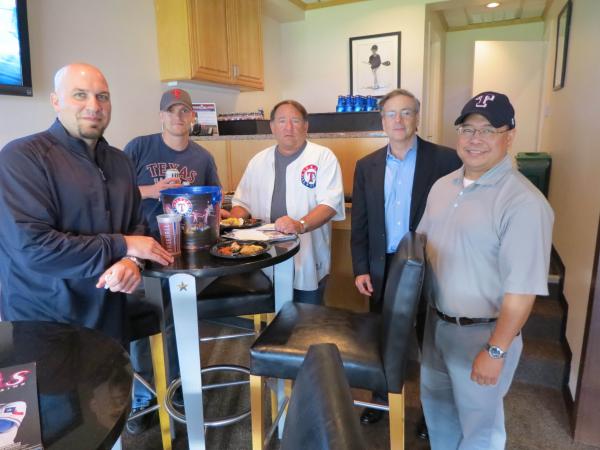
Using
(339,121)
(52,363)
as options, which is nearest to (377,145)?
(339,121)

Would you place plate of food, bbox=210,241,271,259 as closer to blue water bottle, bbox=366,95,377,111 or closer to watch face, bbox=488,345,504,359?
watch face, bbox=488,345,504,359

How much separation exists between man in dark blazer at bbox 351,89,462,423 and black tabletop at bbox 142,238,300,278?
1.94 ft

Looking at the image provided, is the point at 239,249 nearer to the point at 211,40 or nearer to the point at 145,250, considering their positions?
the point at 145,250

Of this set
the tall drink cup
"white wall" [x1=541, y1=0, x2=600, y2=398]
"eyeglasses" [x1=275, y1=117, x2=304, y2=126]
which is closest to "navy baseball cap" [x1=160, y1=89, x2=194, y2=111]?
"eyeglasses" [x1=275, y1=117, x2=304, y2=126]

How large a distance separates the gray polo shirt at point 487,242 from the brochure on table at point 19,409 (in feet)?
3.73

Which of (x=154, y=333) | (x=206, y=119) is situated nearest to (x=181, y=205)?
(x=154, y=333)

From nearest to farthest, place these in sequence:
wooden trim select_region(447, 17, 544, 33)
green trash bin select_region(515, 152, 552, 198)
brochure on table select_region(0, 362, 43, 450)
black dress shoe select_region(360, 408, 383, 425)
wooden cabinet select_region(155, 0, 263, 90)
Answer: brochure on table select_region(0, 362, 43, 450) → black dress shoe select_region(360, 408, 383, 425) → wooden cabinet select_region(155, 0, 263, 90) → green trash bin select_region(515, 152, 552, 198) → wooden trim select_region(447, 17, 544, 33)

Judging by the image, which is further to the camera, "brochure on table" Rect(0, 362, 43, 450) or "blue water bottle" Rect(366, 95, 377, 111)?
"blue water bottle" Rect(366, 95, 377, 111)

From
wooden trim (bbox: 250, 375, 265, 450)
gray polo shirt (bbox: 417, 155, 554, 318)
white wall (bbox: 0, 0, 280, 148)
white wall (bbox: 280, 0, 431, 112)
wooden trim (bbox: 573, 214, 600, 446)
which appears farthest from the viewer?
white wall (bbox: 280, 0, 431, 112)

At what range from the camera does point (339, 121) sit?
12.2 feet

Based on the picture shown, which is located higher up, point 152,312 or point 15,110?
point 15,110

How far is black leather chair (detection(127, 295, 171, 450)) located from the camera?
1.57 meters

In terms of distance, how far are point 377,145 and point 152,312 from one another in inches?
76.2

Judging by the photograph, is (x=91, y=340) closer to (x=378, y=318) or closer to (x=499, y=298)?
(x=378, y=318)
